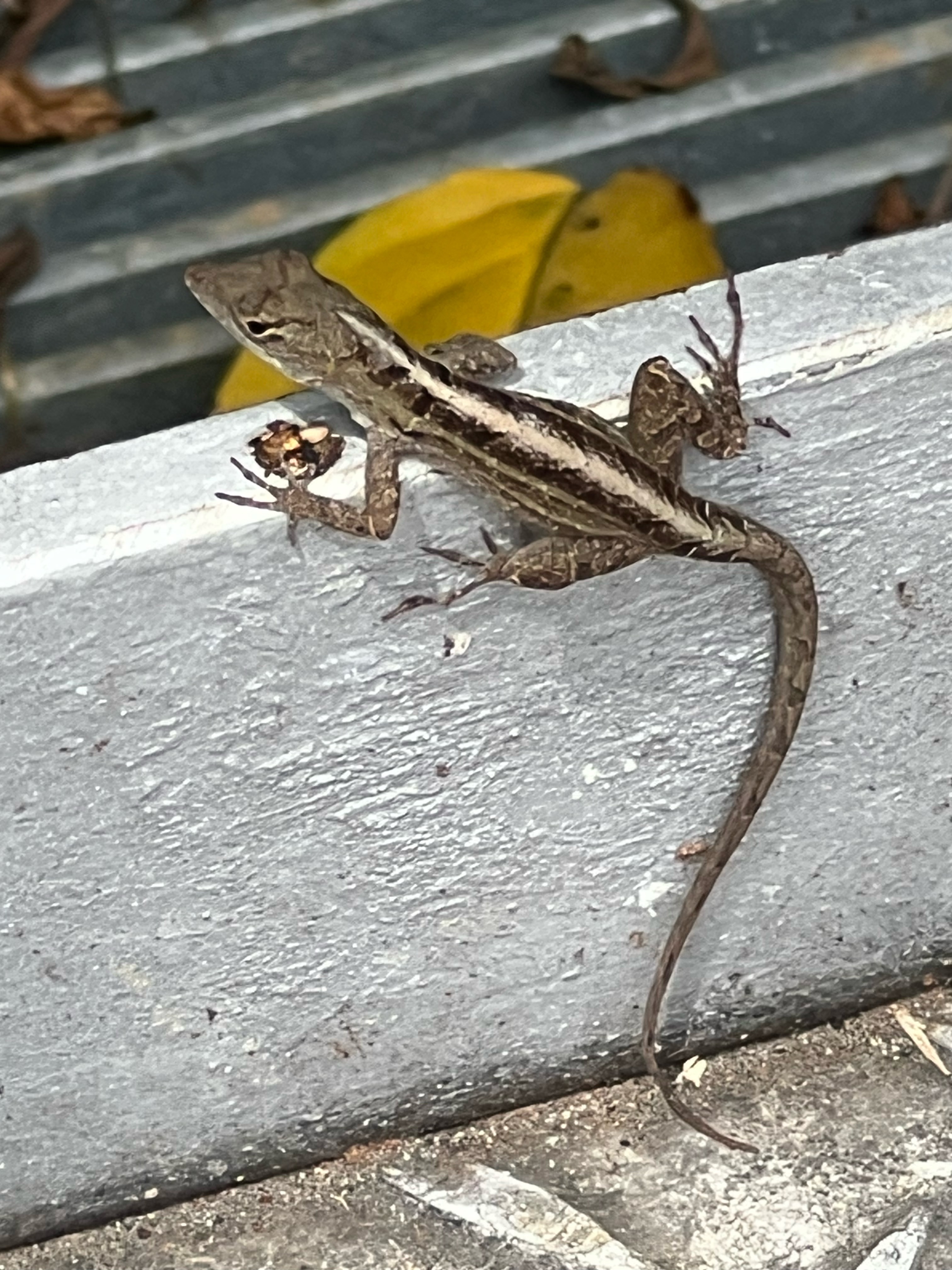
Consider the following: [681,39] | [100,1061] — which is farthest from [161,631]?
[681,39]

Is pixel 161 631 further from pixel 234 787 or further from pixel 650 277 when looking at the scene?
pixel 650 277

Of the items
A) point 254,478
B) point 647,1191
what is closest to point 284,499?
point 254,478

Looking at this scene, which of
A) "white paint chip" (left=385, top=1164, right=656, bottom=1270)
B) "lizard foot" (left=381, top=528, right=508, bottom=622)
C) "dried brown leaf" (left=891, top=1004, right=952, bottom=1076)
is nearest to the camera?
"lizard foot" (left=381, top=528, right=508, bottom=622)

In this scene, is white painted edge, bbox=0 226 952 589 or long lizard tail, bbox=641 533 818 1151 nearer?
white painted edge, bbox=0 226 952 589

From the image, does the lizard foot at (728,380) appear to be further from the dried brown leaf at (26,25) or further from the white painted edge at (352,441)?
the dried brown leaf at (26,25)

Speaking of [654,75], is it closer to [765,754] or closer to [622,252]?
[622,252]

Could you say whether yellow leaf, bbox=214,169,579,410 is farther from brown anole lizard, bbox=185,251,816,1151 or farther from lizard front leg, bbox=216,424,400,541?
lizard front leg, bbox=216,424,400,541

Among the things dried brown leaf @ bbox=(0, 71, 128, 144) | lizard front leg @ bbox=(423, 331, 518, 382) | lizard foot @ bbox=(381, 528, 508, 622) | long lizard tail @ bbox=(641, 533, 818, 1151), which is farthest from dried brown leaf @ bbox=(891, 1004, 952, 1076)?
dried brown leaf @ bbox=(0, 71, 128, 144)
